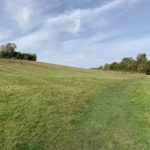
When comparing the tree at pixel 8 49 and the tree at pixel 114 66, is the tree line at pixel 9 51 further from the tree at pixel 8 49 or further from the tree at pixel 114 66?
the tree at pixel 114 66

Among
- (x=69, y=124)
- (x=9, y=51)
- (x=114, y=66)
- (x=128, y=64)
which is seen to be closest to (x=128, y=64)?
(x=128, y=64)

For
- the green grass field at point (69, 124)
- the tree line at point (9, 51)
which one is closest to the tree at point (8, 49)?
the tree line at point (9, 51)

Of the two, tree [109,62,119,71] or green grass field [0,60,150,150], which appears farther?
tree [109,62,119,71]

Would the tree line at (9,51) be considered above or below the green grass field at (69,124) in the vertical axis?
above

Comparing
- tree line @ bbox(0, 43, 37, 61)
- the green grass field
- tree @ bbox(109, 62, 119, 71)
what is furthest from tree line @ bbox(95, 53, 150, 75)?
the green grass field

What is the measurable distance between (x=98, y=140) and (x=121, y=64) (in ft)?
390

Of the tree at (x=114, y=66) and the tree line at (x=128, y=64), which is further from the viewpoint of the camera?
the tree at (x=114, y=66)

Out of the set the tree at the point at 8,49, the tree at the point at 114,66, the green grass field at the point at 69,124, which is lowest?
the green grass field at the point at 69,124

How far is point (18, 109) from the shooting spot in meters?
11.5

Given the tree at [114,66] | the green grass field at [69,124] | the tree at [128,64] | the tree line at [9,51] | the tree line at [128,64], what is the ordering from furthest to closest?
the tree at [114,66] → the tree at [128,64] → the tree line at [128,64] → the tree line at [9,51] → the green grass field at [69,124]

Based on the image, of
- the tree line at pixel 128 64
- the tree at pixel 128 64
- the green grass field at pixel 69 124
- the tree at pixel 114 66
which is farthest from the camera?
the tree at pixel 114 66

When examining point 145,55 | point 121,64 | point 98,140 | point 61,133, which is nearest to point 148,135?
point 98,140

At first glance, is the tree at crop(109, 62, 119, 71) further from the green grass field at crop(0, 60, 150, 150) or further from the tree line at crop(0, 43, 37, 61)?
the green grass field at crop(0, 60, 150, 150)

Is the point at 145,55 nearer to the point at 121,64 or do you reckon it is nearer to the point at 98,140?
the point at 121,64
